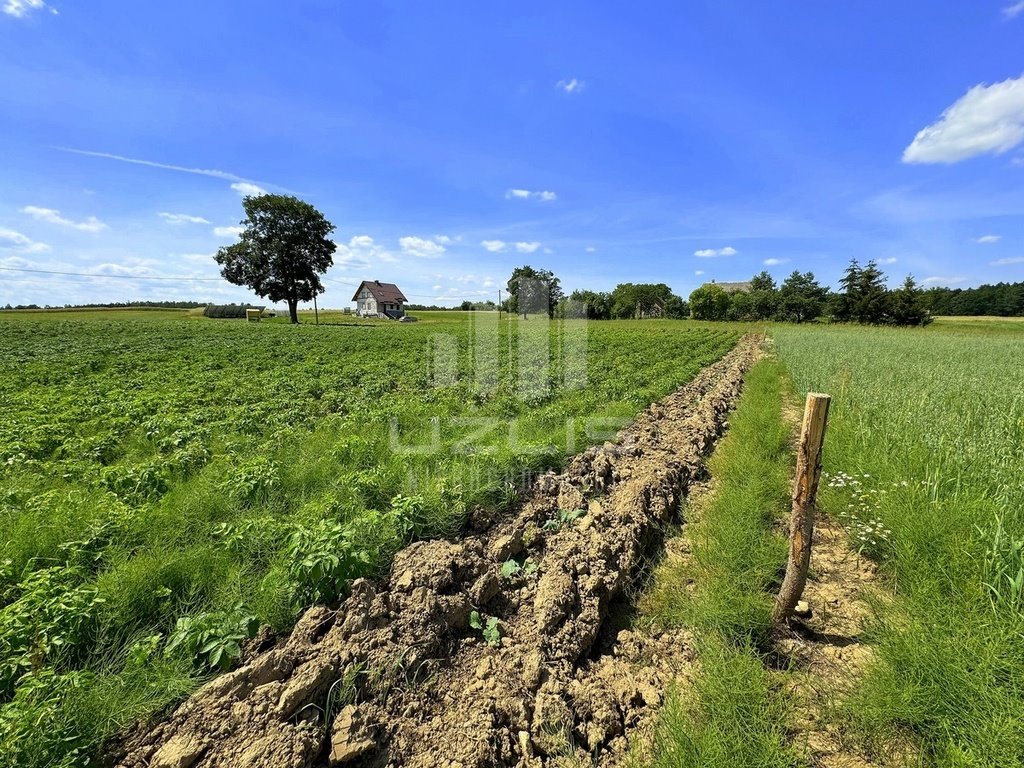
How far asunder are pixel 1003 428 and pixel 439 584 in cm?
864

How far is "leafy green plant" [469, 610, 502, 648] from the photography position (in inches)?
127

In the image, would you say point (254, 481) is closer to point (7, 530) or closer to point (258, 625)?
point (7, 530)

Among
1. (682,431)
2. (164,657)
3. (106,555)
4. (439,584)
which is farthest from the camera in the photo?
(682,431)

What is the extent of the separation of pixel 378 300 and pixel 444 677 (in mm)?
85721

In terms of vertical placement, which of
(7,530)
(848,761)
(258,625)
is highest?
(7,530)

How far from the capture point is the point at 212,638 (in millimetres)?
2861

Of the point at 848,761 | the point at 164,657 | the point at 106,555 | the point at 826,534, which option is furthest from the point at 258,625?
the point at 826,534

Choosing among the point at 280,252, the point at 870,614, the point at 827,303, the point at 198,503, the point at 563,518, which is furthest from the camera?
the point at 827,303

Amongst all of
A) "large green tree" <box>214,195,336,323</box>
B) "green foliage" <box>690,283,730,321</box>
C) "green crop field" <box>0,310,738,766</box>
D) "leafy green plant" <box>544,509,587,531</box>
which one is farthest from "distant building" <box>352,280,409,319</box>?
"leafy green plant" <box>544,509,587,531</box>

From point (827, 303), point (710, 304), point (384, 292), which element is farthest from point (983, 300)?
point (384, 292)

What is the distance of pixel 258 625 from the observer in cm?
311

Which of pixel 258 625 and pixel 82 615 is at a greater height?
pixel 82 615

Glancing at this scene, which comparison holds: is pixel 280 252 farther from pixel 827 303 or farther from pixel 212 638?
pixel 827 303

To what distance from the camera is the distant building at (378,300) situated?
82688mm
